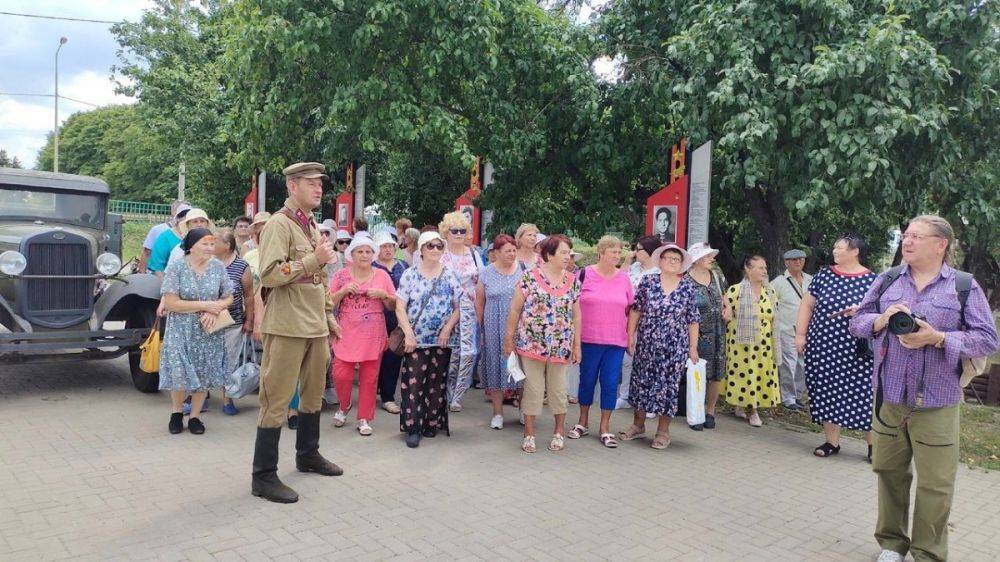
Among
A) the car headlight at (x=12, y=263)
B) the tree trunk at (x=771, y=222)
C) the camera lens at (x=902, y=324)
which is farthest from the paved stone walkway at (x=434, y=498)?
the tree trunk at (x=771, y=222)

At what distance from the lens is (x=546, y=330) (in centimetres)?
608

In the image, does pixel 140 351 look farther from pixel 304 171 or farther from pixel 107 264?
pixel 304 171

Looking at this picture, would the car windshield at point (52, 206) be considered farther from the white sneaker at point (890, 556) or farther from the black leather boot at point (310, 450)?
the white sneaker at point (890, 556)

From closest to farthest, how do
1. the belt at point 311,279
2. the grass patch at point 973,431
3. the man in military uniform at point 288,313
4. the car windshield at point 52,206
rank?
the man in military uniform at point 288,313
the belt at point 311,279
the grass patch at point 973,431
the car windshield at point 52,206

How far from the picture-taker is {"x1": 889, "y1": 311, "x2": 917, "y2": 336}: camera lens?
12.9 feet

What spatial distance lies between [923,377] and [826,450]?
105 inches

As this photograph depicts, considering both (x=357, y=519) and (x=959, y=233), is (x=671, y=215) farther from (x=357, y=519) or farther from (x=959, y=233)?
(x=357, y=519)

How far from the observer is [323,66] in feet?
30.8

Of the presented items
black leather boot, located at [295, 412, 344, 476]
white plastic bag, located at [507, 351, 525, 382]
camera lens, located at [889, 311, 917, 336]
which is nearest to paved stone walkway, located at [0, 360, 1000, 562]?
black leather boot, located at [295, 412, 344, 476]

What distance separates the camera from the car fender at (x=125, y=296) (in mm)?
7457

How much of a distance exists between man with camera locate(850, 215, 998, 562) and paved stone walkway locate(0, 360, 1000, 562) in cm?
41

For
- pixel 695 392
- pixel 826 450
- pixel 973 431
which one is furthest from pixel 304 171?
pixel 973 431

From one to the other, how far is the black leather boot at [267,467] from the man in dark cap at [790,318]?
5439 millimetres

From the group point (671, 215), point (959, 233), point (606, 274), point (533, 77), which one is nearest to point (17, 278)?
point (606, 274)
